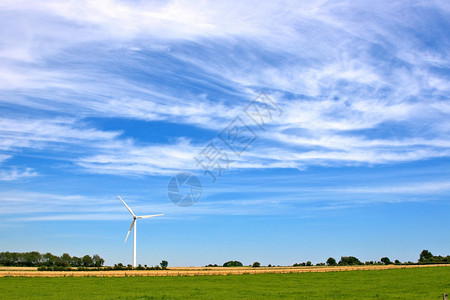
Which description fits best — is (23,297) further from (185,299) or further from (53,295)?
(185,299)

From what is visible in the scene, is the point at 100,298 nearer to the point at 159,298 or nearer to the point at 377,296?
the point at 159,298

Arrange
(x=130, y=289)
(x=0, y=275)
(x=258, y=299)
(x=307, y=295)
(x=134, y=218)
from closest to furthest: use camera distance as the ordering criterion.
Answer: (x=258, y=299) < (x=307, y=295) < (x=130, y=289) < (x=0, y=275) < (x=134, y=218)

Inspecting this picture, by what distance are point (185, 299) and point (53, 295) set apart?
819 inches

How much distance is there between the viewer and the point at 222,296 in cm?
5828

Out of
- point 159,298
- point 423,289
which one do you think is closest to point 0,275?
point 159,298

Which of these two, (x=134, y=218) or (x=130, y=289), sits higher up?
(x=134, y=218)

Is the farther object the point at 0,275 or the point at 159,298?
the point at 0,275

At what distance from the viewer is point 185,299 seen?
54.2 m

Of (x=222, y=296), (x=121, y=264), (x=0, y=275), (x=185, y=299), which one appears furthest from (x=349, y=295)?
(x=121, y=264)

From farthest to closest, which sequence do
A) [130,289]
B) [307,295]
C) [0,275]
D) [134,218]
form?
[134,218] → [0,275] → [130,289] → [307,295]

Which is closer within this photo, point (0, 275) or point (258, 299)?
point (258, 299)

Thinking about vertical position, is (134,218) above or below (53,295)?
above

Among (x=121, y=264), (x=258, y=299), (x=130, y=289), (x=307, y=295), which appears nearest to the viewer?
(x=258, y=299)

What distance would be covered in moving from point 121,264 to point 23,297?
8389 centimetres
